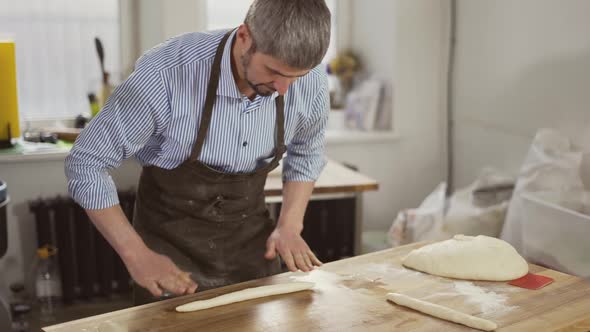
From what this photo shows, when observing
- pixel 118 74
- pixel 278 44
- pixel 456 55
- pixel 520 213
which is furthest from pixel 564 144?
pixel 118 74

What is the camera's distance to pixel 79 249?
127 inches

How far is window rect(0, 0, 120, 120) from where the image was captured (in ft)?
10.9

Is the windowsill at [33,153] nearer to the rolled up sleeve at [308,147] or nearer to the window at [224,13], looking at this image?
the window at [224,13]

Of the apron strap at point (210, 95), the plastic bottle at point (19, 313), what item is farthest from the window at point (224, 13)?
the apron strap at point (210, 95)

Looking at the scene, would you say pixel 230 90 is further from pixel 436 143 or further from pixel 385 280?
pixel 436 143

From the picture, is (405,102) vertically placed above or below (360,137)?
above

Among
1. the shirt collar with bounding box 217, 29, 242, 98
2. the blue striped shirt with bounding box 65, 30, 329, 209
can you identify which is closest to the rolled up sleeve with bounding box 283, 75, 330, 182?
the blue striped shirt with bounding box 65, 30, 329, 209

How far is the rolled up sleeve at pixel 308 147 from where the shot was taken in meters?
1.95

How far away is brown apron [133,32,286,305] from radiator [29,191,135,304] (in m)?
1.26

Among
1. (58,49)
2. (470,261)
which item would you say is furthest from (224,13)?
(470,261)

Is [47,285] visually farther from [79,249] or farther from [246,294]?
[246,294]

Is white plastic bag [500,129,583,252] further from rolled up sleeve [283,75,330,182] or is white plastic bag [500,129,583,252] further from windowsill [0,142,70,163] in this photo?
windowsill [0,142,70,163]

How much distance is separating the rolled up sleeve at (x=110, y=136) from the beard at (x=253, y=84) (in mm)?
203

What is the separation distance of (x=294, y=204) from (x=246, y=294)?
354 mm
